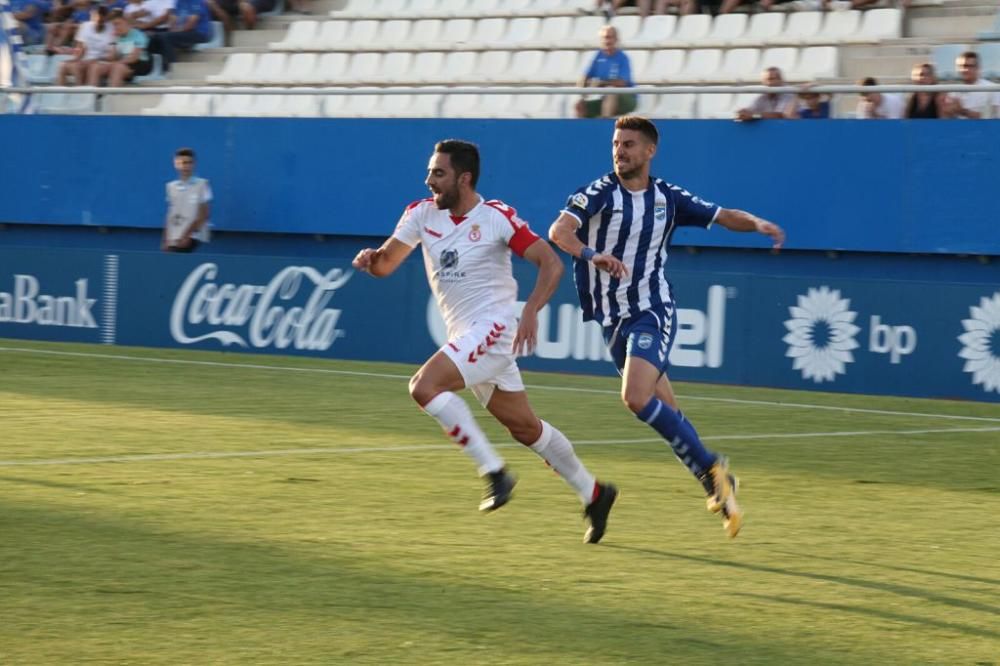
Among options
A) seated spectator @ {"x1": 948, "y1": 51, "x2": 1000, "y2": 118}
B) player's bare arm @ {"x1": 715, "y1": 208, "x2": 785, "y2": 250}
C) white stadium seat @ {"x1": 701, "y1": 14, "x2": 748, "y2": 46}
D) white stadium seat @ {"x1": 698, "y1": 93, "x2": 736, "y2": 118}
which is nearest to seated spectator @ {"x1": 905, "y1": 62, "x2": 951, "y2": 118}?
seated spectator @ {"x1": 948, "y1": 51, "x2": 1000, "y2": 118}

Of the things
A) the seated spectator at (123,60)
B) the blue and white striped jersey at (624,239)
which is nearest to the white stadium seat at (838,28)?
the seated spectator at (123,60)

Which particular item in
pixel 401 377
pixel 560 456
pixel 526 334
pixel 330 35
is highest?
pixel 330 35

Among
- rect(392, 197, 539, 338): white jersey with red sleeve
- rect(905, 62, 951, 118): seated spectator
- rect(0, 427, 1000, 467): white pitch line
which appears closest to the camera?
rect(392, 197, 539, 338): white jersey with red sleeve

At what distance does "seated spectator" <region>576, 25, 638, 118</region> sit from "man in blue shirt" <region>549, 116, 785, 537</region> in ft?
34.0

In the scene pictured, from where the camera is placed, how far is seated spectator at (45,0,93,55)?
25.5 m

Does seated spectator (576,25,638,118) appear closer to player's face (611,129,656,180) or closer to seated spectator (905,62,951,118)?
seated spectator (905,62,951,118)

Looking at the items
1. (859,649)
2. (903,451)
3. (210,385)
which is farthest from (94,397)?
(859,649)

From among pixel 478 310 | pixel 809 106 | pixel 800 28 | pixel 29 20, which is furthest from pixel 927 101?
pixel 29 20

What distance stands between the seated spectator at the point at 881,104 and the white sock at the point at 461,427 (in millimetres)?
10260

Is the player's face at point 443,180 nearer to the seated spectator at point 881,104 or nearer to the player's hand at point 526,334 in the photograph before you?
the player's hand at point 526,334

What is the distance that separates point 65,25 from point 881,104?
13.0 m

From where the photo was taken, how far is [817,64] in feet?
→ 64.4

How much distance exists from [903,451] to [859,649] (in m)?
6.78

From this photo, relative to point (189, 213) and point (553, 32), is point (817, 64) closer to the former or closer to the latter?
point (553, 32)
